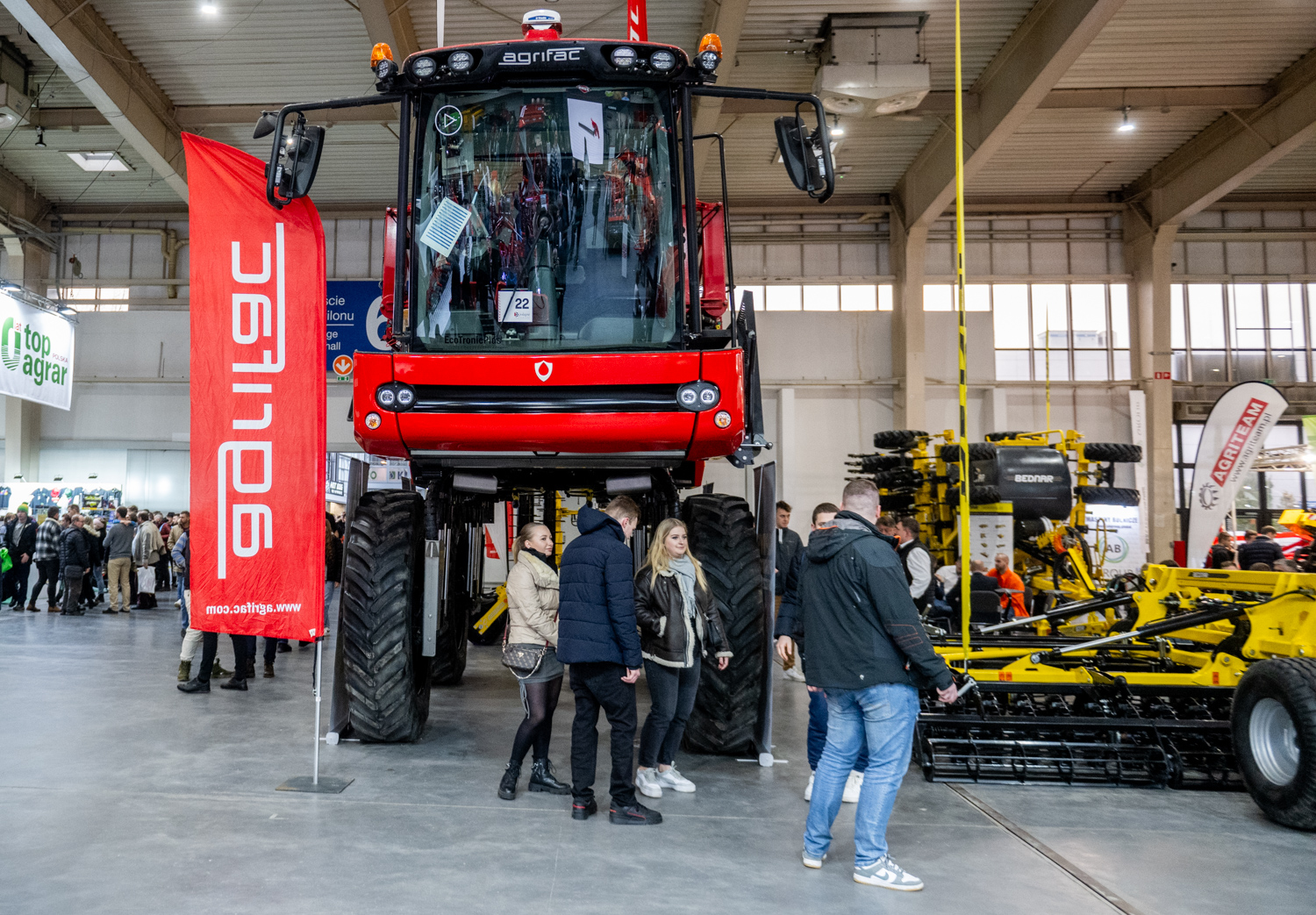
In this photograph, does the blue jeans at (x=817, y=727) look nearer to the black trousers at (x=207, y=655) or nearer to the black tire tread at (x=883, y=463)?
the black trousers at (x=207, y=655)

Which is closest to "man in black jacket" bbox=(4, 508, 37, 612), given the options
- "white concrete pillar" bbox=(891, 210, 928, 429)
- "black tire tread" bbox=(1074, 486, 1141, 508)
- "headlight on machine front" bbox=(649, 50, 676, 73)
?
"headlight on machine front" bbox=(649, 50, 676, 73)

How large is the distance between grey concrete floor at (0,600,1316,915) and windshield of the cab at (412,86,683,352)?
2429mm

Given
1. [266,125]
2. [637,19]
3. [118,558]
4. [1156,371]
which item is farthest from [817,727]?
[1156,371]

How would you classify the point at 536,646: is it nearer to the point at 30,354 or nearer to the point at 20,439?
the point at 30,354

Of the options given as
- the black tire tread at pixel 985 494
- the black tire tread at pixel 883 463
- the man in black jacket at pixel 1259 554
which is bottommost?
the man in black jacket at pixel 1259 554

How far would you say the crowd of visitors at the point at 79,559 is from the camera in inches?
541

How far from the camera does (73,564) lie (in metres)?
13.7

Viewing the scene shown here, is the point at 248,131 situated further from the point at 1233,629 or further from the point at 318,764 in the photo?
the point at 1233,629

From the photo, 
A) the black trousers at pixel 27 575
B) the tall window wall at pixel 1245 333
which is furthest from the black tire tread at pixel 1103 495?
the black trousers at pixel 27 575

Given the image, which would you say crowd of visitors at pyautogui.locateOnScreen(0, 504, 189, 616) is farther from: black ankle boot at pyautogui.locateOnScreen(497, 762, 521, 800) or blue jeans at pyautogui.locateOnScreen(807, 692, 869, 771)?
blue jeans at pyautogui.locateOnScreen(807, 692, 869, 771)

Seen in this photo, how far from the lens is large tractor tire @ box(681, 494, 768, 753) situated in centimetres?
559

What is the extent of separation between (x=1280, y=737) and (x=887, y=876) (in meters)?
2.40

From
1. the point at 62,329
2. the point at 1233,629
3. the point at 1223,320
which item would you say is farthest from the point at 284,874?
the point at 1223,320

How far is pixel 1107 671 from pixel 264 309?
18.1 feet
